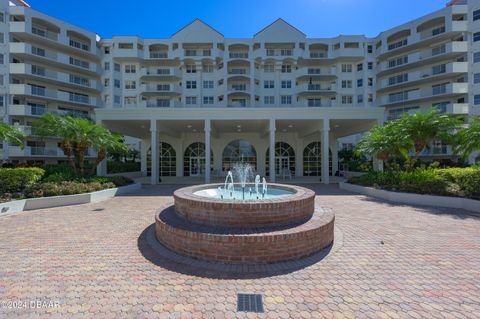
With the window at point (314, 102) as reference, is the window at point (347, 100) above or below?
above

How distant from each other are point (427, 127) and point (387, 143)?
2273 millimetres

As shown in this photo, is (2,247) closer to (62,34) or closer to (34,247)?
(34,247)

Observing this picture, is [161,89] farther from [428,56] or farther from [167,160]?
[428,56]

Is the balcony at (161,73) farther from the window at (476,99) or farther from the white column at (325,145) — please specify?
the window at (476,99)

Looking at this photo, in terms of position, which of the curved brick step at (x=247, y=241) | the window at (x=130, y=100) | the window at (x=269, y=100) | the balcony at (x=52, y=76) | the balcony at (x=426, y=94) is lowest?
the curved brick step at (x=247, y=241)

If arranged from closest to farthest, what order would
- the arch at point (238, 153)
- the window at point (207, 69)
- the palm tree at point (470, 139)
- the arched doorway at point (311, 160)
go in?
the palm tree at point (470, 139) → the arch at point (238, 153) → the arched doorway at point (311, 160) → the window at point (207, 69)

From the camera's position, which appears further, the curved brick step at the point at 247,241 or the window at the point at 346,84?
the window at the point at 346,84

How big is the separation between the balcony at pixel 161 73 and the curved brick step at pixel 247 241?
3412cm

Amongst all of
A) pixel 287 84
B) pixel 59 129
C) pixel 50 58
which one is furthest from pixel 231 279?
pixel 50 58

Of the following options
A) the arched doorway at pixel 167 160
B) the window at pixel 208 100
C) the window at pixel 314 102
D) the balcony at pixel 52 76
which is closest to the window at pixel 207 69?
the window at pixel 208 100

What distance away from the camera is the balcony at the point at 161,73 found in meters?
34.5

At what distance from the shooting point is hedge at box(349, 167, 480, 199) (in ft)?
31.3

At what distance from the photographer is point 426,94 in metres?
29.7

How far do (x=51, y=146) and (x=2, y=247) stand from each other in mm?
30730
